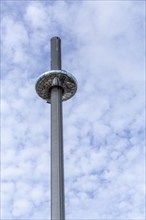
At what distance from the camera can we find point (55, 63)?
7075cm

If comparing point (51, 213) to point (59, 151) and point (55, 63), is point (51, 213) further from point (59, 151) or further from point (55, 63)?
point (55, 63)

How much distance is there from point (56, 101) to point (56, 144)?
A: 302 inches

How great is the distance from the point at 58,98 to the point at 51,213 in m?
17.9

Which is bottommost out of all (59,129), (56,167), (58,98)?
(56,167)

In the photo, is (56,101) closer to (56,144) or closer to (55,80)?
(55,80)

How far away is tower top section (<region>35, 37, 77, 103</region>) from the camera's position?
69562 millimetres

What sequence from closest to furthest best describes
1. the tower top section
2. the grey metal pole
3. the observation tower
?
the grey metal pole < the observation tower < the tower top section

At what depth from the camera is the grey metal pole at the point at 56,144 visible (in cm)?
5788

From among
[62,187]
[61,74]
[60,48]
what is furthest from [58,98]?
[62,187]

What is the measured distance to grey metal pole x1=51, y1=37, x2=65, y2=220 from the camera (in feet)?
190

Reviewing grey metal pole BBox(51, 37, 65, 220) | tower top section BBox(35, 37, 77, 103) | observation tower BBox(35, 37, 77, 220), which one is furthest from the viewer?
tower top section BBox(35, 37, 77, 103)

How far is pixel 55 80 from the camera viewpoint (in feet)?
228

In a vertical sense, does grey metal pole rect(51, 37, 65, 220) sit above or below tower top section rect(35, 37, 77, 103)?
below

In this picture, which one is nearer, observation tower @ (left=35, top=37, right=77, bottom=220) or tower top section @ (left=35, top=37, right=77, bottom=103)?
observation tower @ (left=35, top=37, right=77, bottom=220)
